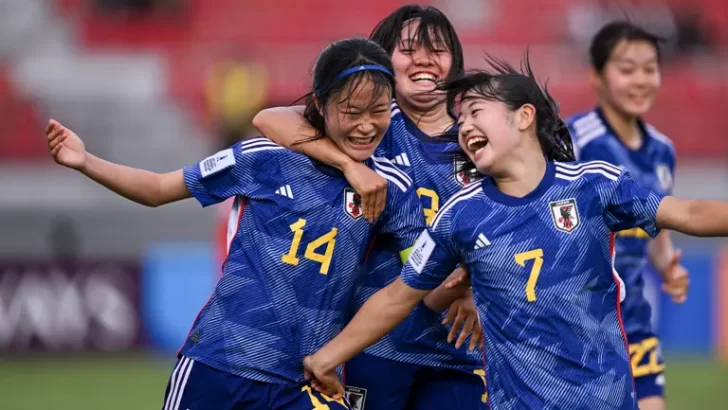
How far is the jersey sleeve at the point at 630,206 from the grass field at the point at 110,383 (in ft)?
19.5

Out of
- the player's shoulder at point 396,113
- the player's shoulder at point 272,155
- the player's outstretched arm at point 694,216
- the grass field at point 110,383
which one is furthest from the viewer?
the grass field at point 110,383

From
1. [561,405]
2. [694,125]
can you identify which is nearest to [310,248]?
[561,405]

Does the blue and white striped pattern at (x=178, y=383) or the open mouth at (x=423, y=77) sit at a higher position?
the open mouth at (x=423, y=77)

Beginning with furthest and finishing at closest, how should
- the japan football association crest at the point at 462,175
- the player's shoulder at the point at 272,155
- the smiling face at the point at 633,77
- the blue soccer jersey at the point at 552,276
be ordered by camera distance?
the smiling face at the point at 633,77 < the japan football association crest at the point at 462,175 < the player's shoulder at the point at 272,155 < the blue soccer jersey at the point at 552,276

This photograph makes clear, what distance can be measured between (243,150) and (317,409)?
1008 millimetres

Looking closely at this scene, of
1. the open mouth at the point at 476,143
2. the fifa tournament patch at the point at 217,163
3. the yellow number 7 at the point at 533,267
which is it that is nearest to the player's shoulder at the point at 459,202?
the open mouth at the point at 476,143

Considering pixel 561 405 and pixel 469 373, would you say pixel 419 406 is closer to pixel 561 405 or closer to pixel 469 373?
pixel 469 373

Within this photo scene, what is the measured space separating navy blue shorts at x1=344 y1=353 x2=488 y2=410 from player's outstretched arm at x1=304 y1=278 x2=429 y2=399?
1.45 ft

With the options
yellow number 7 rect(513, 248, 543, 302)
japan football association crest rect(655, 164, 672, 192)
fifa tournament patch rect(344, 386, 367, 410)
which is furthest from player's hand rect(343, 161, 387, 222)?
japan football association crest rect(655, 164, 672, 192)

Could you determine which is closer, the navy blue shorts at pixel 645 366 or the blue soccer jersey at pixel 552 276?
the blue soccer jersey at pixel 552 276

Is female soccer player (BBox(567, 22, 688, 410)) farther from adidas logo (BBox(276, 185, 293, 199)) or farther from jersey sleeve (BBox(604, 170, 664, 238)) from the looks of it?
adidas logo (BBox(276, 185, 293, 199))

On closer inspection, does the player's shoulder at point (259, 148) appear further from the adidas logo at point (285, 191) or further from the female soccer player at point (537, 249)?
the female soccer player at point (537, 249)

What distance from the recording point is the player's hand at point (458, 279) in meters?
4.55

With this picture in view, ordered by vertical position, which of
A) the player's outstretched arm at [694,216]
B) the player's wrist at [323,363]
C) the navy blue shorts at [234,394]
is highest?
the player's outstretched arm at [694,216]
